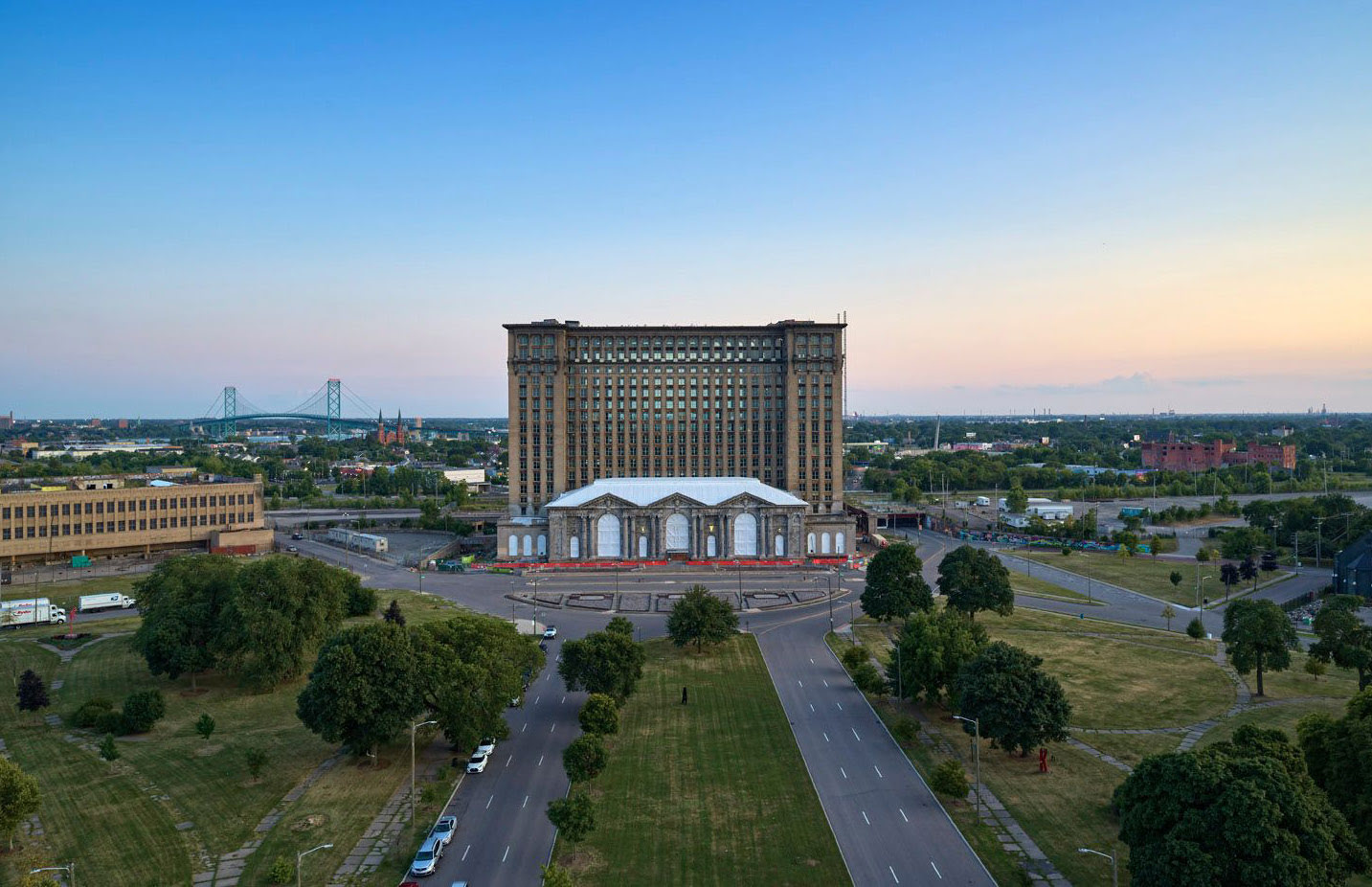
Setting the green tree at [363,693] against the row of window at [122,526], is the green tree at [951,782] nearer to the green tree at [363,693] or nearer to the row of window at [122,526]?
the green tree at [363,693]

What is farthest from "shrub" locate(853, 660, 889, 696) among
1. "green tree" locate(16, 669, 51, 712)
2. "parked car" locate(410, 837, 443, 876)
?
"green tree" locate(16, 669, 51, 712)

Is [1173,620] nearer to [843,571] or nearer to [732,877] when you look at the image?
[843,571]

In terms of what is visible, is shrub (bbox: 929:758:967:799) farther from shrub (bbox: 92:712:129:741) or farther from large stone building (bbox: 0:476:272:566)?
large stone building (bbox: 0:476:272:566)

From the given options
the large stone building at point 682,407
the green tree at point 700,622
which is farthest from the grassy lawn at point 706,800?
the large stone building at point 682,407

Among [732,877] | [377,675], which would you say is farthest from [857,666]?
[377,675]

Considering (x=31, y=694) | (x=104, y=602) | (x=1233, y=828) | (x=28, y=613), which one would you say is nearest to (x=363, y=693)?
(x=31, y=694)

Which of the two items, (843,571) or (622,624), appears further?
(843,571)
